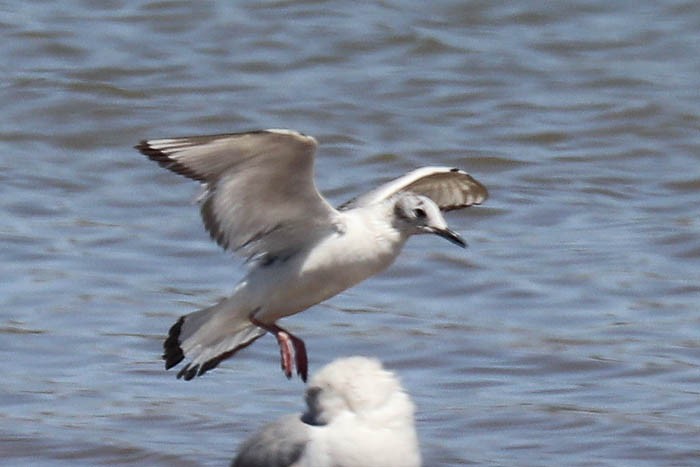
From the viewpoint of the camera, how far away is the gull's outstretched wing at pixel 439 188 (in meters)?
7.12

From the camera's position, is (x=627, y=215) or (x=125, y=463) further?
(x=627, y=215)

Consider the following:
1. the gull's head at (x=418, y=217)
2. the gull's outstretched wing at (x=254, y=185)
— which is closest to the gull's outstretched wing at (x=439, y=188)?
the gull's head at (x=418, y=217)

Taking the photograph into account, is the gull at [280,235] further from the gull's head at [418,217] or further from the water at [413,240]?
the water at [413,240]

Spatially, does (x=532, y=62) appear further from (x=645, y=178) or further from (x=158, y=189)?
(x=158, y=189)

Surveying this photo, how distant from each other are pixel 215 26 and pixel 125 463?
7.45 m

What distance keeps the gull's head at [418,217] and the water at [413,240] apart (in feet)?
2.28

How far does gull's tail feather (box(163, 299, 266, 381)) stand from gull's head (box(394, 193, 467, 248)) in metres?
0.68

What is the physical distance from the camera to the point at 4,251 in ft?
29.7

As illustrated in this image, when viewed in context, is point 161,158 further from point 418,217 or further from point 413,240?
point 413,240

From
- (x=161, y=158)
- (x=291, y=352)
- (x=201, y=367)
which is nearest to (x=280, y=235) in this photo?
(x=291, y=352)

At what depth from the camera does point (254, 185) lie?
22.1ft

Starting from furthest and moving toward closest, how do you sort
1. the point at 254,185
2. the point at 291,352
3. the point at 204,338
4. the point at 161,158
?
1. the point at 204,338
2. the point at 291,352
3. the point at 254,185
4. the point at 161,158

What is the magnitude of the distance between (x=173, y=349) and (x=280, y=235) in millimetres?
604

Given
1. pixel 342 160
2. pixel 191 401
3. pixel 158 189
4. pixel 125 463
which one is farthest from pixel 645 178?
pixel 125 463
